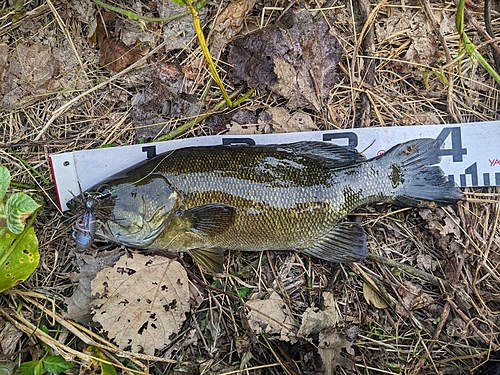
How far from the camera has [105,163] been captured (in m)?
3.71

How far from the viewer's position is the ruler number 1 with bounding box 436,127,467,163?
3.69 m

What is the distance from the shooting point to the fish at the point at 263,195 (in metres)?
3.40

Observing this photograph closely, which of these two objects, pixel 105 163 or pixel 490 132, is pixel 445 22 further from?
pixel 105 163

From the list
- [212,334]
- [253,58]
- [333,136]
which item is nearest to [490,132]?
[333,136]

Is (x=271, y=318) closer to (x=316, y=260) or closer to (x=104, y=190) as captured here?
(x=316, y=260)

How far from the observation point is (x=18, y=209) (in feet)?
10.2

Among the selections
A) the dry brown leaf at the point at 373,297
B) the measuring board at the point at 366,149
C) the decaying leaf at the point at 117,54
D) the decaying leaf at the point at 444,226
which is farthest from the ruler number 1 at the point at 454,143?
the decaying leaf at the point at 117,54

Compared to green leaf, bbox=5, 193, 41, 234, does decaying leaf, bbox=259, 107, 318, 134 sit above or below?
above

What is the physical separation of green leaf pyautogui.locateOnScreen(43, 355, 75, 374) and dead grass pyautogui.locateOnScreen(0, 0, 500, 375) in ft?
0.24

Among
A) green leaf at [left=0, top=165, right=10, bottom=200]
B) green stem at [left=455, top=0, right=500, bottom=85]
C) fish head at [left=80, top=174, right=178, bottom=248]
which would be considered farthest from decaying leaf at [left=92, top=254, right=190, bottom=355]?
green stem at [left=455, top=0, right=500, bottom=85]

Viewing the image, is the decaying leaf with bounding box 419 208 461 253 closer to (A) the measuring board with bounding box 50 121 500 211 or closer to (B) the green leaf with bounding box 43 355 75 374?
(A) the measuring board with bounding box 50 121 500 211

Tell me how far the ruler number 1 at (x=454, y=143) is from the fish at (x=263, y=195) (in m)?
0.13

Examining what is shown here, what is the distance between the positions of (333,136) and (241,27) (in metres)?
1.28

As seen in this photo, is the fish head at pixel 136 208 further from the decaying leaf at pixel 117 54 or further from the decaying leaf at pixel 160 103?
the decaying leaf at pixel 117 54
